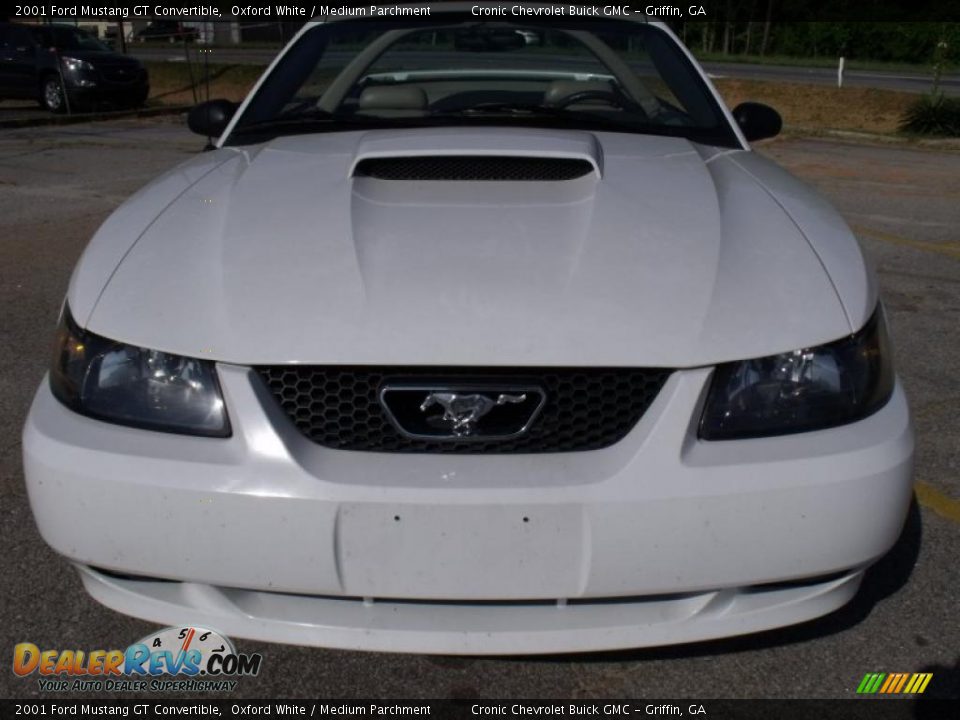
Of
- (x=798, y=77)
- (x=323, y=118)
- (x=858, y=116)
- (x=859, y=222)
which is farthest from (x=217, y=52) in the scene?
(x=323, y=118)

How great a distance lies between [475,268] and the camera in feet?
6.57

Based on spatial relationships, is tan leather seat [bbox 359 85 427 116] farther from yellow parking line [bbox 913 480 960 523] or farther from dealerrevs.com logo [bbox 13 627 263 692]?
yellow parking line [bbox 913 480 960 523]

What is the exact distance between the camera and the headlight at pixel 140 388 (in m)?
1.89

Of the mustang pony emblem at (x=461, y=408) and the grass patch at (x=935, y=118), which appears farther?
the grass patch at (x=935, y=118)

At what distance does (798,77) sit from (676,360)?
29266mm

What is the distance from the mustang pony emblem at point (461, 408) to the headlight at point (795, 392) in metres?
0.42

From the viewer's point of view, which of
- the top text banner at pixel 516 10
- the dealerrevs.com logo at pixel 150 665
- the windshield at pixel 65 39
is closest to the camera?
the dealerrevs.com logo at pixel 150 665

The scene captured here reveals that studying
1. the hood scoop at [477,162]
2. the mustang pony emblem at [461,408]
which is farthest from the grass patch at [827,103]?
the mustang pony emblem at [461,408]

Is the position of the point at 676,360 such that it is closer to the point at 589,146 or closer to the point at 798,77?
the point at 589,146

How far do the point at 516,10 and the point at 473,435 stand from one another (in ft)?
7.58

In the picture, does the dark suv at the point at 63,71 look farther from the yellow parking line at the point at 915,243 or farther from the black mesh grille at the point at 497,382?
the black mesh grille at the point at 497,382

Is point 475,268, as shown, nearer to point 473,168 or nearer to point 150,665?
point 473,168

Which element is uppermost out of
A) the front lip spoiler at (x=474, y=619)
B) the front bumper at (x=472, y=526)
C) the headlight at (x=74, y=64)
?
the front bumper at (x=472, y=526)

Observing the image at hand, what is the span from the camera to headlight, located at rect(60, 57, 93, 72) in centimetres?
1697
